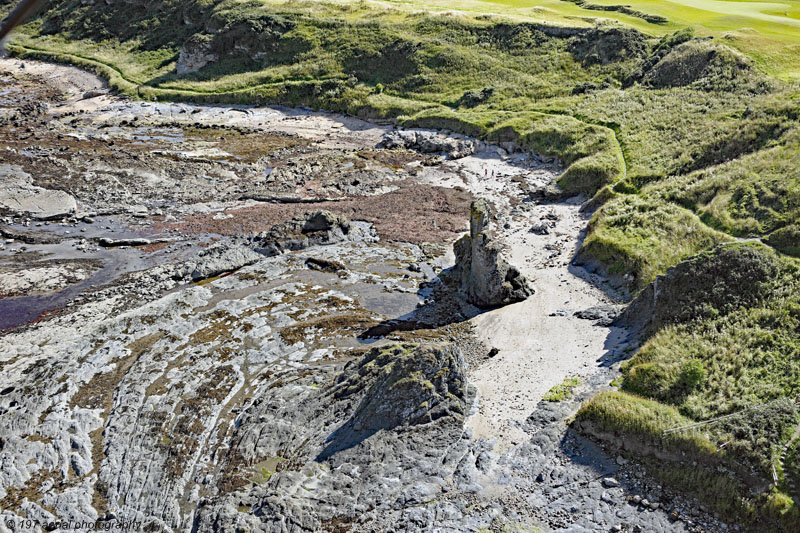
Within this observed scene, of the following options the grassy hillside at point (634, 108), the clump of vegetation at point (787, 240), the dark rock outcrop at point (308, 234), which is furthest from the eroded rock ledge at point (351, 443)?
the clump of vegetation at point (787, 240)

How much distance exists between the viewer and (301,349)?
2647 cm

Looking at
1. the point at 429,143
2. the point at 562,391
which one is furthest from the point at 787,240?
the point at 429,143

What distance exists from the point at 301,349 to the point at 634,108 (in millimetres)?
44166

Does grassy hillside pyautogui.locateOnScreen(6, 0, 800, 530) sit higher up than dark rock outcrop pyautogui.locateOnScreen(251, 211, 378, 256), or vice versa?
grassy hillside pyautogui.locateOnScreen(6, 0, 800, 530)

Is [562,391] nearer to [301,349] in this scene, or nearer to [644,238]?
[301,349]

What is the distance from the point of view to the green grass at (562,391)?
2166 centimetres

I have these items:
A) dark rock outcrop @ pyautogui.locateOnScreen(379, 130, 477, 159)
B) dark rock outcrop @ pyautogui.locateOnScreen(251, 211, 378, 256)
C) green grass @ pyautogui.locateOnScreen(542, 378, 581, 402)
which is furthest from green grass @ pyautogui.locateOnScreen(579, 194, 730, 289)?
dark rock outcrop @ pyautogui.locateOnScreen(379, 130, 477, 159)

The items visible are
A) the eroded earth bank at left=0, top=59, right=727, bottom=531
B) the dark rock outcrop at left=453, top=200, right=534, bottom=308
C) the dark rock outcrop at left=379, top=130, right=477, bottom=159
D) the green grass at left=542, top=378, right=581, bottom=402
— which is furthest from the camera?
the dark rock outcrop at left=379, top=130, right=477, bottom=159

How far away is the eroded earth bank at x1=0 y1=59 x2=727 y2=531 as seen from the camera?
1805 cm

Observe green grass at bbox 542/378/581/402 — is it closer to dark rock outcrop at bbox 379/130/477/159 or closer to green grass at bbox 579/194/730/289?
green grass at bbox 579/194/730/289

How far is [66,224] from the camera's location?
39062 mm

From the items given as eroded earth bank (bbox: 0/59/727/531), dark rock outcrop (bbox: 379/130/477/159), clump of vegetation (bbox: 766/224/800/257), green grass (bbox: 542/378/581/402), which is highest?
clump of vegetation (bbox: 766/224/800/257)

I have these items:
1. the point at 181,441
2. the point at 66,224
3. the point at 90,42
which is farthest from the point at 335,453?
the point at 90,42

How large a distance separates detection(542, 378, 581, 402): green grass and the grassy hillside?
4.89ft
